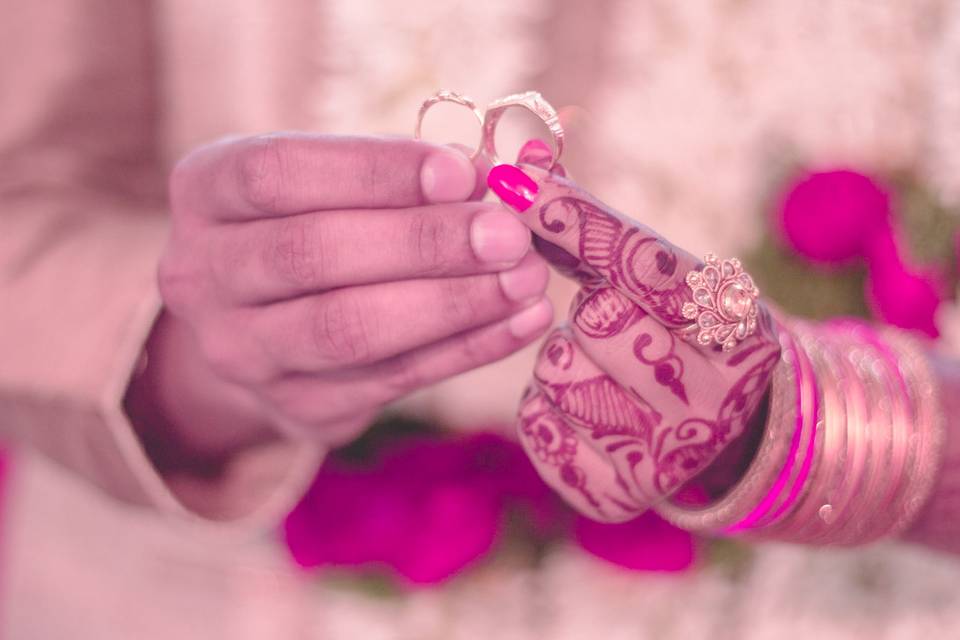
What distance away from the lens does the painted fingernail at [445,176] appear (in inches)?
18.4

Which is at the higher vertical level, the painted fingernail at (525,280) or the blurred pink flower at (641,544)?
the painted fingernail at (525,280)

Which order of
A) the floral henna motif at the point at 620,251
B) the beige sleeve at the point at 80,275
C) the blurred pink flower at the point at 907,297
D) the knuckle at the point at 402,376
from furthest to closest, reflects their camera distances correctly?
the blurred pink flower at the point at 907,297
the beige sleeve at the point at 80,275
the knuckle at the point at 402,376
the floral henna motif at the point at 620,251

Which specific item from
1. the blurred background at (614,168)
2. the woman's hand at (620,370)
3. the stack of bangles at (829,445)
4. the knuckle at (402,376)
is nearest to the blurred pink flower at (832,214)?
the blurred background at (614,168)

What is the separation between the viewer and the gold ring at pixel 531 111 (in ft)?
1.59

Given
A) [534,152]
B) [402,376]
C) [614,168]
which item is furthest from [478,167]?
[614,168]

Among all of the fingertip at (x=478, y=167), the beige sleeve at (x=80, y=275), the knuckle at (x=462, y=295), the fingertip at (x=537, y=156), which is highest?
the fingertip at (x=537, y=156)

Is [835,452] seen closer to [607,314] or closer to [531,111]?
[607,314]

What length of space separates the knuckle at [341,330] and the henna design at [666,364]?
160 millimetres

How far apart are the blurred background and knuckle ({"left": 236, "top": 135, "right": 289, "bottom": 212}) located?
0.40 m

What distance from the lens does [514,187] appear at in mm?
463

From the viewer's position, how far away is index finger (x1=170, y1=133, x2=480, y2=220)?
0.46 metres

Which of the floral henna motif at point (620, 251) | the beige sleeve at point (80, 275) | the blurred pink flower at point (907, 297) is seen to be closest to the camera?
the floral henna motif at point (620, 251)

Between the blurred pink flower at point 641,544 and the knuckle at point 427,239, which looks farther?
the blurred pink flower at point 641,544

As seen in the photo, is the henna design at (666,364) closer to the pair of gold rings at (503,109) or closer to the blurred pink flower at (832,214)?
the pair of gold rings at (503,109)
